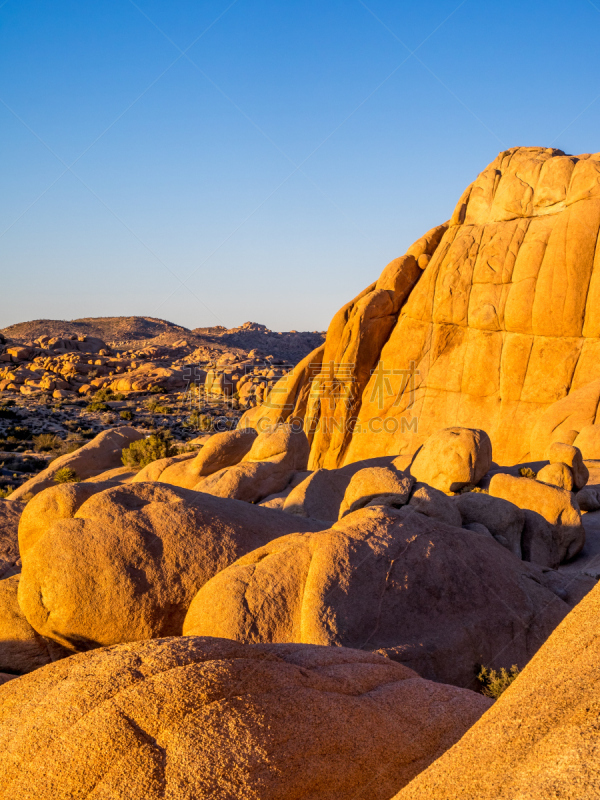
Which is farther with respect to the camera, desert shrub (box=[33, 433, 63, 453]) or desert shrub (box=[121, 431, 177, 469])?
desert shrub (box=[33, 433, 63, 453])

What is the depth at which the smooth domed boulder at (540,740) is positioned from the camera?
2.17m

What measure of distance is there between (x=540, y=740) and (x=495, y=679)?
3.69 meters

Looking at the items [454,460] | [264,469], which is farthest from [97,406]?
[454,460]

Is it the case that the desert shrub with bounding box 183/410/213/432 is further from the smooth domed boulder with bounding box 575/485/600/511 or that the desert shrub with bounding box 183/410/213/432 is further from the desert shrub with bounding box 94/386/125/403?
the smooth domed boulder with bounding box 575/485/600/511

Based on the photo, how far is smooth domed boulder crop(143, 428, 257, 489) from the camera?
16.3m

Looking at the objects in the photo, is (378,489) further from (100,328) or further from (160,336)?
(100,328)

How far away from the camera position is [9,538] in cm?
1118

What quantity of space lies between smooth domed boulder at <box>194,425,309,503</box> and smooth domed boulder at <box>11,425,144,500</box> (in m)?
6.53

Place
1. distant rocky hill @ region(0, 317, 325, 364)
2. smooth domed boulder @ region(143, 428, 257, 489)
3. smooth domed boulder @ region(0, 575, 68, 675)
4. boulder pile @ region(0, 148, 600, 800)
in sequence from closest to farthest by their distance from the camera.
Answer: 1. boulder pile @ region(0, 148, 600, 800)
2. smooth domed boulder @ region(0, 575, 68, 675)
3. smooth domed boulder @ region(143, 428, 257, 489)
4. distant rocky hill @ region(0, 317, 325, 364)

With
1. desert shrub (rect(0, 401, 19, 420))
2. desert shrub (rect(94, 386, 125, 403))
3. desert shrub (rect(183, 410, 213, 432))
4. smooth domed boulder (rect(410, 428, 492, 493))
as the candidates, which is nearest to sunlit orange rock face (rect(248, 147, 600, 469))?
smooth domed boulder (rect(410, 428, 492, 493))

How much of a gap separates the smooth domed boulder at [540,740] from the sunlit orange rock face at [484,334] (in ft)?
55.9

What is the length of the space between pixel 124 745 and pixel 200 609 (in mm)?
3364

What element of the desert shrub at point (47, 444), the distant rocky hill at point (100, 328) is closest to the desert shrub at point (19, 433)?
the desert shrub at point (47, 444)

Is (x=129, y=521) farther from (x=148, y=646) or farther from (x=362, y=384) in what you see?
(x=362, y=384)
